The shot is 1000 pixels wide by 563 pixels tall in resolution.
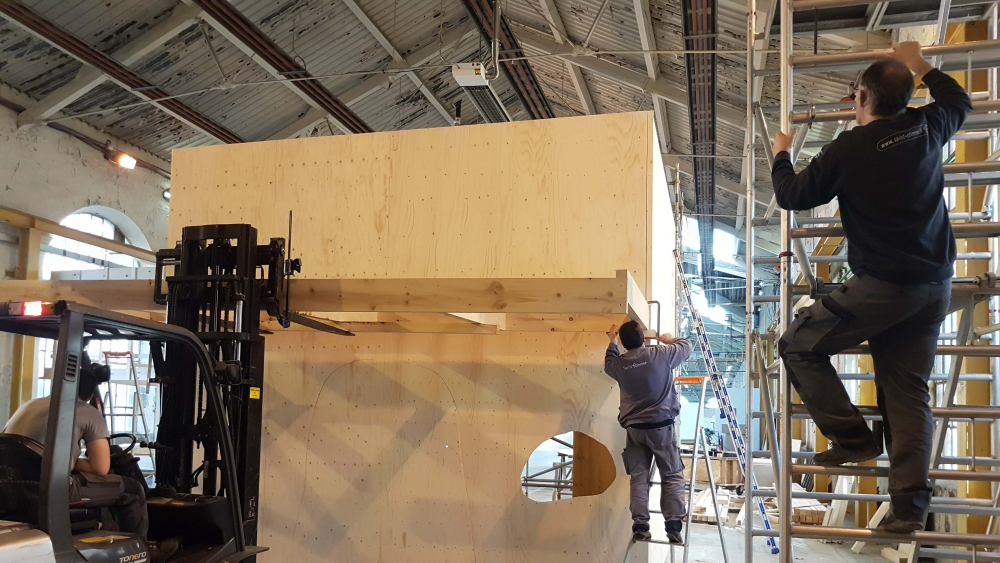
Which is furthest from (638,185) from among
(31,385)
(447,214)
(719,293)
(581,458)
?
(719,293)

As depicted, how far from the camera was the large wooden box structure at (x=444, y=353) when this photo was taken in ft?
20.4

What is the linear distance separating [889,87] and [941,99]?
302 millimetres

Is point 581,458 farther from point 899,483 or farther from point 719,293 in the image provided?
point 719,293

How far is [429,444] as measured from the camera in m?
6.56

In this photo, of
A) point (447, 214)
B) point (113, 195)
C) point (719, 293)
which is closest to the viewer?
point (447, 214)

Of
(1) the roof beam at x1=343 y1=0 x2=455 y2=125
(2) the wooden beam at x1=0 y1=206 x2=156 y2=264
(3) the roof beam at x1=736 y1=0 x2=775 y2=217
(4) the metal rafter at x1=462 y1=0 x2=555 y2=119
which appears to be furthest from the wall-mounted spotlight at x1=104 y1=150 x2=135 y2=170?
(3) the roof beam at x1=736 y1=0 x2=775 y2=217

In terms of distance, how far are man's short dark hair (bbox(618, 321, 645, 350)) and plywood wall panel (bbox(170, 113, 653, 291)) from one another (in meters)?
0.38

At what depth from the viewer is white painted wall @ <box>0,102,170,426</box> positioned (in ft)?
39.3

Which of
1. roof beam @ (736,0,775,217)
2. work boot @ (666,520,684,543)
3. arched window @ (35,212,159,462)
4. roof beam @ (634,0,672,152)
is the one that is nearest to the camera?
roof beam @ (736,0,775,217)

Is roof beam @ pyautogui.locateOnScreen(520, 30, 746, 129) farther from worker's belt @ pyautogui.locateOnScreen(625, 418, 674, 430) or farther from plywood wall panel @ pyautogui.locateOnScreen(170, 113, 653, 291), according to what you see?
worker's belt @ pyautogui.locateOnScreen(625, 418, 674, 430)

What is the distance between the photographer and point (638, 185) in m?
6.15

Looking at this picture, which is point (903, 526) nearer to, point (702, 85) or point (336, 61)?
point (702, 85)

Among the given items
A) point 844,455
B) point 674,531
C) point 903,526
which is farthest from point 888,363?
point 674,531

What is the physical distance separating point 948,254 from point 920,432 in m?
0.77
